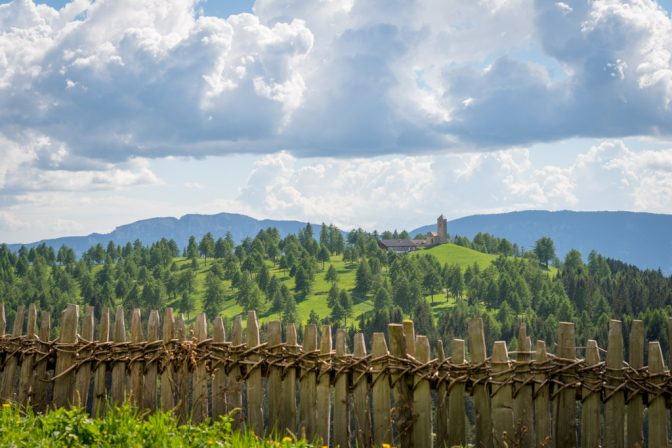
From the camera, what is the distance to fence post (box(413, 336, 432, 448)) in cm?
756

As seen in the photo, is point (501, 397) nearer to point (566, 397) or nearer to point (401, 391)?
point (566, 397)

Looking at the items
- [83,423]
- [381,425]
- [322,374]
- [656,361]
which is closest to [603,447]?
[656,361]

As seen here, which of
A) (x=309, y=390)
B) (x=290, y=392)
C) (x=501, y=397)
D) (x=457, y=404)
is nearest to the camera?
(x=501, y=397)

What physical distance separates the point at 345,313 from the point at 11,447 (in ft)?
572

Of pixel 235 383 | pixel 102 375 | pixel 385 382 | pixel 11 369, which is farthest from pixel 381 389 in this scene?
pixel 11 369

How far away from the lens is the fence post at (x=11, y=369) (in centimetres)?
1021

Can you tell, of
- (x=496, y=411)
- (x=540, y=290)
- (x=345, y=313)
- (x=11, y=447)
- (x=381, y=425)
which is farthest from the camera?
(x=540, y=290)

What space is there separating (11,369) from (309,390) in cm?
486

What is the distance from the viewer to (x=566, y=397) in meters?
7.14

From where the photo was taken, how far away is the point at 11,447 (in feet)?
20.0

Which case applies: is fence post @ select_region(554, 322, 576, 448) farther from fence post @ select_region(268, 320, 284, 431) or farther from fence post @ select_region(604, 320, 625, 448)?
fence post @ select_region(268, 320, 284, 431)

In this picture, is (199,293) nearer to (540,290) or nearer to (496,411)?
(540,290)

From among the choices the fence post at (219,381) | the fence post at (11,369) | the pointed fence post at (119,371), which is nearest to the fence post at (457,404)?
the fence post at (219,381)

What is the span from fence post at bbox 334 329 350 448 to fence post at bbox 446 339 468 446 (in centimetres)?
113
